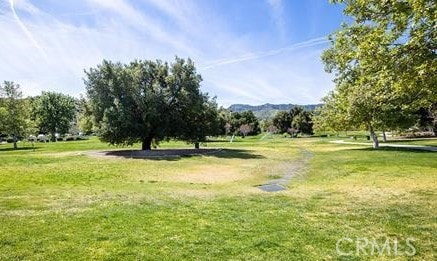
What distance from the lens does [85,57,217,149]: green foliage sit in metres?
42.1

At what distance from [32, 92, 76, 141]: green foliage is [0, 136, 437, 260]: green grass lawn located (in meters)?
98.7

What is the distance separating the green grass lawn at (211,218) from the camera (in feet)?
28.5

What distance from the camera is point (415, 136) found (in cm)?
7494

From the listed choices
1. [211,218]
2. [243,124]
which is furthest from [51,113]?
[211,218]

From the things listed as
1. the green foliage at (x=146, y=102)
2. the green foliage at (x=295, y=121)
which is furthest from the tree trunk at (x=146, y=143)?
the green foliage at (x=295, y=121)

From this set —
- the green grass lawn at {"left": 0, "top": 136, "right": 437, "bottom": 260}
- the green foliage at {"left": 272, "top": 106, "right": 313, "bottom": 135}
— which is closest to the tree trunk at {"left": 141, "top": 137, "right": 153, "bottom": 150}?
the green grass lawn at {"left": 0, "top": 136, "right": 437, "bottom": 260}

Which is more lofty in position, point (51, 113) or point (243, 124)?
point (51, 113)

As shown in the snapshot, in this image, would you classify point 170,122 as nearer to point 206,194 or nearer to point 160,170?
point 160,170

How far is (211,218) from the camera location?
11.8m

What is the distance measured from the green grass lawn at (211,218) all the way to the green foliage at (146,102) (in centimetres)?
1984

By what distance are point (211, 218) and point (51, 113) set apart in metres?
114

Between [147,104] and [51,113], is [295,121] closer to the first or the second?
[51,113]

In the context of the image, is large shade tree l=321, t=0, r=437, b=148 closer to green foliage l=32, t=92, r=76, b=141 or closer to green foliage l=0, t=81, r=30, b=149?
green foliage l=0, t=81, r=30, b=149

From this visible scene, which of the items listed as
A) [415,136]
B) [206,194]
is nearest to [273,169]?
[206,194]
